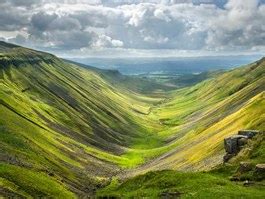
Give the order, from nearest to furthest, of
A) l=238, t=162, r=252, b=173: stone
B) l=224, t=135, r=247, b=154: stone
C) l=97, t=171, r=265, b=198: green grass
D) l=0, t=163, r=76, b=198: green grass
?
l=97, t=171, r=265, b=198: green grass < l=238, t=162, r=252, b=173: stone < l=0, t=163, r=76, b=198: green grass < l=224, t=135, r=247, b=154: stone

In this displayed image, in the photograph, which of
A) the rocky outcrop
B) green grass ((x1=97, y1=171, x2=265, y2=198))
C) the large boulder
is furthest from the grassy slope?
the rocky outcrop

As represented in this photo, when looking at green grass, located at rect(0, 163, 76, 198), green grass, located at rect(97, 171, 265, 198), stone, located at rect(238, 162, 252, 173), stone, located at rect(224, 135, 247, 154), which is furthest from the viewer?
stone, located at rect(224, 135, 247, 154)

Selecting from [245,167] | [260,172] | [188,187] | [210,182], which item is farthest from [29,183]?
[260,172]

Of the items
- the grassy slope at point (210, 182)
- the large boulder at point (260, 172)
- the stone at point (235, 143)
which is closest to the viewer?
the grassy slope at point (210, 182)

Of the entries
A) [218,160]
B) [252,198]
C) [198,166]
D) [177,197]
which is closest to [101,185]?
[198,166]

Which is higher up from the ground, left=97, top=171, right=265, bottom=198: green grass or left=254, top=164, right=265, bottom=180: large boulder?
left=254, top=164, right=265, bottom=180: large boulder

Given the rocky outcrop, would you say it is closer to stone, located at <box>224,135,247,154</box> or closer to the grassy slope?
stone, located at <box>224,135,247,154</box>

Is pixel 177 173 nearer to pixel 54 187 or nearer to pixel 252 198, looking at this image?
pixel 252 198

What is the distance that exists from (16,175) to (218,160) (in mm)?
50266

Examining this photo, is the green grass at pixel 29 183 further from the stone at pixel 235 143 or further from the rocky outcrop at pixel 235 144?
the stone at pixel 235 143

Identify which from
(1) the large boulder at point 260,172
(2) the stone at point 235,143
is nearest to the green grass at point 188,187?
(1) the large boulder at point 260,172

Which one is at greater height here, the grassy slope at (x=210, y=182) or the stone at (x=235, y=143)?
the stone at (x=235, y=143)

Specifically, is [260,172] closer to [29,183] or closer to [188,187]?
[188,187]

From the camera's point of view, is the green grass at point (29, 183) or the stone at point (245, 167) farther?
the green grass at point (29, 183)
